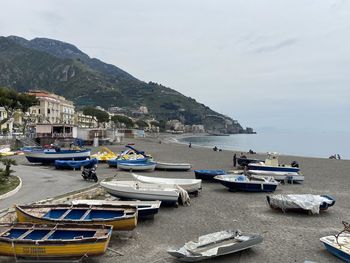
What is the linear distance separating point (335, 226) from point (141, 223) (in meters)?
9.18

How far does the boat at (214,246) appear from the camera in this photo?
39.2 feet

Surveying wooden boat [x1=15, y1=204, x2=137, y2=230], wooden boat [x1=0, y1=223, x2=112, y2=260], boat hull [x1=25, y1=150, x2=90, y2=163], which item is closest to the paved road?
wooden boat [x1=15, y1=204, x2=137, y2=230]

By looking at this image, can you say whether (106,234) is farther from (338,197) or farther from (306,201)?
(338,197)

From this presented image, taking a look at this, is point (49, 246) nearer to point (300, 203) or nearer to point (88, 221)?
point (88, 221)

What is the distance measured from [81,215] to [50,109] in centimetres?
11231

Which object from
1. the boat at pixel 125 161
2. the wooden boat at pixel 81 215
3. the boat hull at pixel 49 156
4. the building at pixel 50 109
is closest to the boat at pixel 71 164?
the boat at pixel 125 161

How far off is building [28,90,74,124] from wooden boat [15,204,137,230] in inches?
3708

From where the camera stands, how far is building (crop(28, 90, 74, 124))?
365ft

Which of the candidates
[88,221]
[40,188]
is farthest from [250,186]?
[88,221]

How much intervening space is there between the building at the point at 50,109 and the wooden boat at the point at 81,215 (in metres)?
94.2

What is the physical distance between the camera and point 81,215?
48.8 feet

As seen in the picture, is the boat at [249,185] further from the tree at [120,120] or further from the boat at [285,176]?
the tree at [120,120]

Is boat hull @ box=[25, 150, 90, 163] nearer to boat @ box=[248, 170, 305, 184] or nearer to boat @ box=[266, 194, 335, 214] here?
boat @ box=[248, 170, 305, 184]

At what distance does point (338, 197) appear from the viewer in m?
25.1
